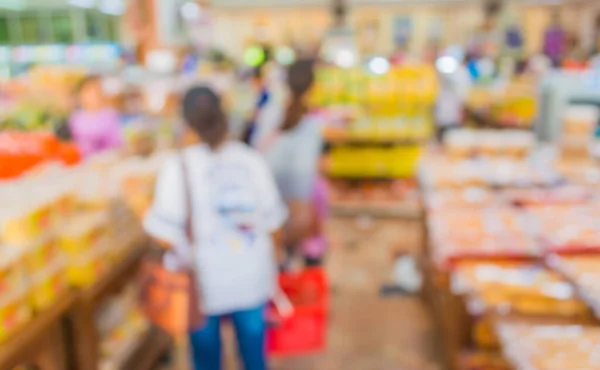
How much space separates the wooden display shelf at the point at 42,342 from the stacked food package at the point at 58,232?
35mm

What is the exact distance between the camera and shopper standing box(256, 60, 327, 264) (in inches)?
124

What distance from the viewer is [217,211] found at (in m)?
2.43

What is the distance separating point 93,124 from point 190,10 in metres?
4.13

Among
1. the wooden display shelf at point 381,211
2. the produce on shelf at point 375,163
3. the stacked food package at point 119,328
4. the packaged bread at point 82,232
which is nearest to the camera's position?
the packaged bread at point 82,232

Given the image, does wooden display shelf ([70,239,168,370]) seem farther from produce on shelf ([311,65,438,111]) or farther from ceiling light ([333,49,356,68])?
ceiling light ([333,49,356,68])

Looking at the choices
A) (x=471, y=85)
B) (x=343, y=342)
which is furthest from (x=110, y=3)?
(x=343, y=342)

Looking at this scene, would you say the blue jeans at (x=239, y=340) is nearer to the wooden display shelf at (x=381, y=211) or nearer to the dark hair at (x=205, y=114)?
the dark hair at (x=205, y=114)

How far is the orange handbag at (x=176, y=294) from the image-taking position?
238 cm

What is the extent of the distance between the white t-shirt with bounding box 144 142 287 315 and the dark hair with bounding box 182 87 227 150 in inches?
2.9

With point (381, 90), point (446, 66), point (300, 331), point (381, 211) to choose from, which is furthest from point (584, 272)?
point (446, 66)

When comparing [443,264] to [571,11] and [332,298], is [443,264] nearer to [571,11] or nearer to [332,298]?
[332,298]

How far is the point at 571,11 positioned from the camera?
40.0ft

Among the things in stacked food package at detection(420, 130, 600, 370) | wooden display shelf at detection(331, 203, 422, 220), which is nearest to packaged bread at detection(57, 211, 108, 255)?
stacked food package at detection(420, 130, 600, 370)

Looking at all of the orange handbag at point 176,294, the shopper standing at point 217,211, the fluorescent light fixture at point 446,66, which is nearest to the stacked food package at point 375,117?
the fluorescent light fixture at point 446,66
